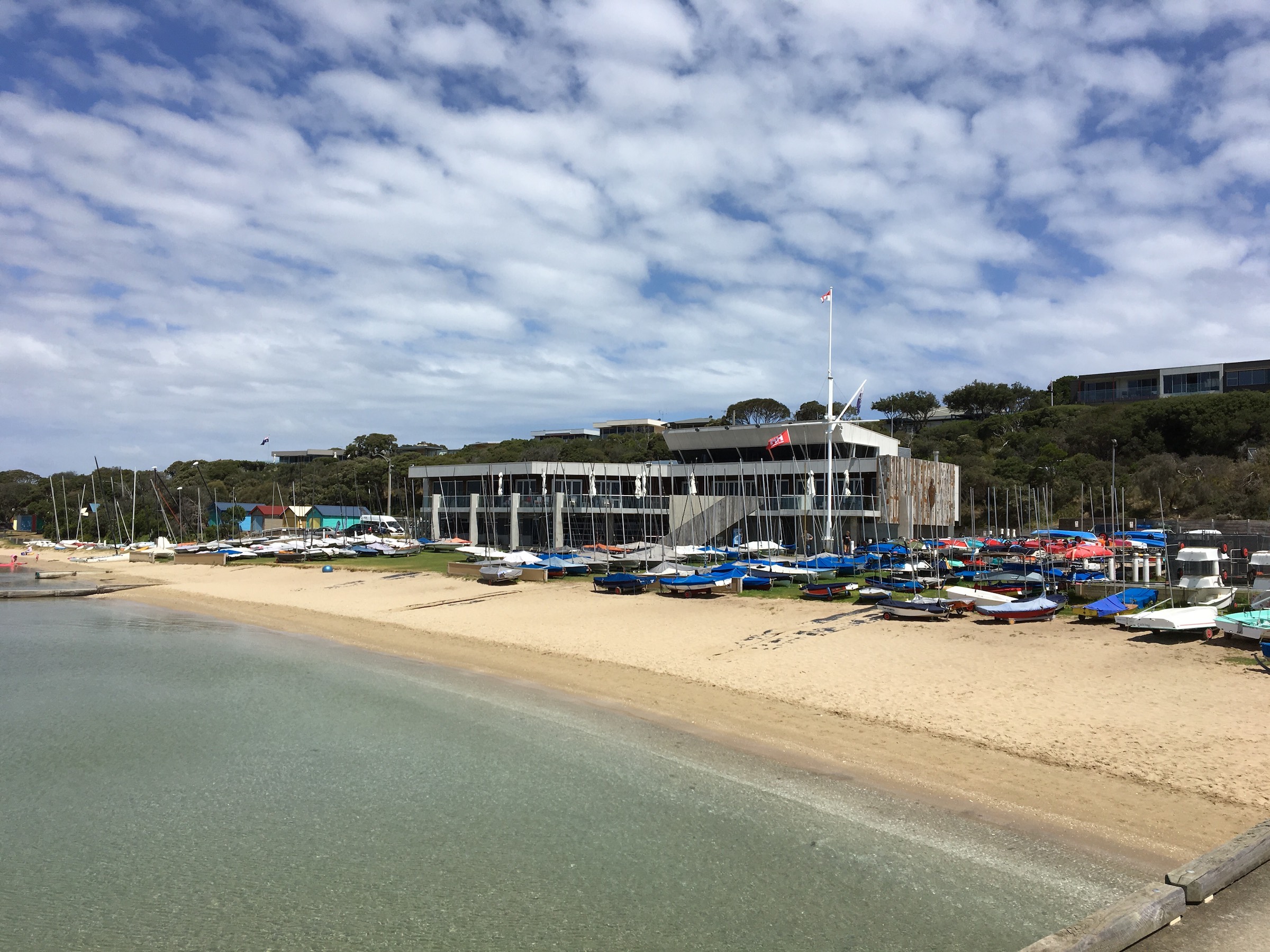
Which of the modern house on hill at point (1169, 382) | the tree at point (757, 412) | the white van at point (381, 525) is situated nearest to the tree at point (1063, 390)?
the modern house on hill at point (1169, 382)

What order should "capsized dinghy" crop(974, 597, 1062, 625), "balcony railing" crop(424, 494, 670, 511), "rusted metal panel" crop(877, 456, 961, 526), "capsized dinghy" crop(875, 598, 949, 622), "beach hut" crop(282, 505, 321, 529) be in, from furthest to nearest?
"beach hut" crop(282, 505, 321, 529) < "balcony railing" crop(424, 494, 670, 511) < "rusted metal panel" crop(877, 456, 961, 526) < "capsized dinghy" crop(875, 598, 949, 622) < "capsized dinghy" crop(974, 597, 1062, 625)

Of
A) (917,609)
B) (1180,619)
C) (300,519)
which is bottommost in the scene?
(917,609)

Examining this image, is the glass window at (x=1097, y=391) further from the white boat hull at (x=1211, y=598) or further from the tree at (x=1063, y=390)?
the white boat hull at (x=1211, y=598)

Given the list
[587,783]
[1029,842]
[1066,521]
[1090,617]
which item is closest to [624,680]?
[587,783]

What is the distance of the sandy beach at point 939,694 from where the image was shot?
492 inches

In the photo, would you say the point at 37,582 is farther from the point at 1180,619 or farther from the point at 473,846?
the point at 1180,619

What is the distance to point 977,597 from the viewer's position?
29.0 m

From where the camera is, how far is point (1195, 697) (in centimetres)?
1681

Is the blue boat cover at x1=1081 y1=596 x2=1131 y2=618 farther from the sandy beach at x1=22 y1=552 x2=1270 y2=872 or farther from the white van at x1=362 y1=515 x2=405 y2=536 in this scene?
the white van at x1=362 y1=515 x2=405 y2=536

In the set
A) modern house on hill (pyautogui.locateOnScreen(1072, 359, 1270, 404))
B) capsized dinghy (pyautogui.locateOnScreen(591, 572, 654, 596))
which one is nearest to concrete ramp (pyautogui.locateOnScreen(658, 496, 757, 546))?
capsized dinghy (pyautogui.locateOnScreen(591, 572, 654, 596))

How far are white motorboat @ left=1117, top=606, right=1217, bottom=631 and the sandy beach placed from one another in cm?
47

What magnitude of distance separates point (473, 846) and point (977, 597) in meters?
22.2

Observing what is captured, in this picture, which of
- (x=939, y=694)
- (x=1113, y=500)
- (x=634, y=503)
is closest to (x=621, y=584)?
(x=939, y=694)

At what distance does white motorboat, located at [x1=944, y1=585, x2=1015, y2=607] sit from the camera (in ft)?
91.2
